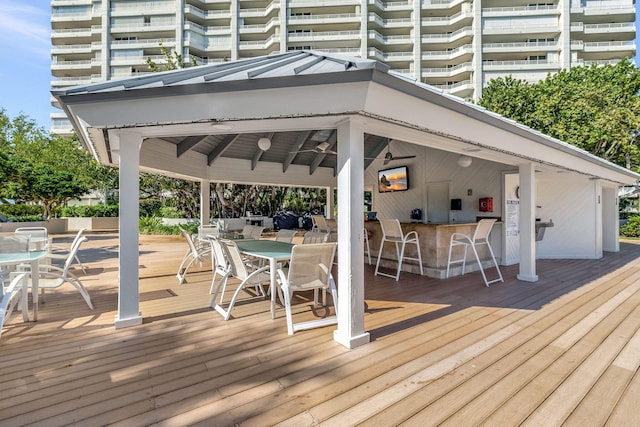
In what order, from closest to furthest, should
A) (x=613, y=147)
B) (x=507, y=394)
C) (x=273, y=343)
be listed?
1. (x=507, y=394)
2. (x=273, y=343)
3. (x=613, y=147)

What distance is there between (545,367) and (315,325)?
196 cm

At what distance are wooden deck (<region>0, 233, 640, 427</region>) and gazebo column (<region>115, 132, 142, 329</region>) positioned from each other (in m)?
0.25

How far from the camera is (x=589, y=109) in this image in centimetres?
1434

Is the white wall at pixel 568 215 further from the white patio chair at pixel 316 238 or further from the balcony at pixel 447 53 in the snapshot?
the balcony at pixel 447 53

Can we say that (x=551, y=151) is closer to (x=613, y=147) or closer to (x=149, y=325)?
(x=149, y=325)

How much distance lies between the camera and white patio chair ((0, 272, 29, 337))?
2.37 m

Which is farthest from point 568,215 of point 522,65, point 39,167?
point 522,65

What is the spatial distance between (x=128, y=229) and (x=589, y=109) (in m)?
19.2

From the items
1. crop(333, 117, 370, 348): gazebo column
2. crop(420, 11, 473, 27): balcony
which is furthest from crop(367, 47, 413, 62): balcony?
crop(333, 117, 370, 348): gazebo column

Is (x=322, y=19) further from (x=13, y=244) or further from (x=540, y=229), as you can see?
(x=13, y=244)

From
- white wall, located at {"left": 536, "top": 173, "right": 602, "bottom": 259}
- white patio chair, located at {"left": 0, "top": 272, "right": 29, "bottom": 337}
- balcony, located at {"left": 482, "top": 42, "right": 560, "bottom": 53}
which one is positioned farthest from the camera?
balcony, located at {"left": 482, "top": 42, "right": 560, "bottom": 53}

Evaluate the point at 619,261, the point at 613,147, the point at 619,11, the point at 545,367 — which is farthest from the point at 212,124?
the point at 619,11

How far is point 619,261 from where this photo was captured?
24.0 feet

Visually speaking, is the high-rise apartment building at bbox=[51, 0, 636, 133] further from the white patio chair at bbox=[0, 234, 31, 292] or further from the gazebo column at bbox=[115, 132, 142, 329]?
the gazebo column at bbox=[115, 132, 142, 329]
